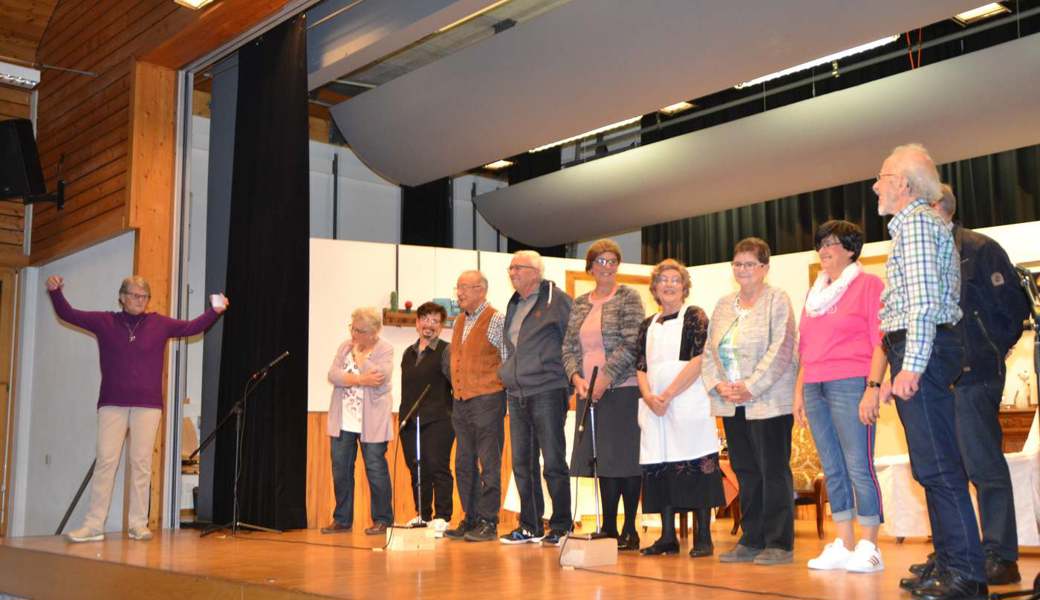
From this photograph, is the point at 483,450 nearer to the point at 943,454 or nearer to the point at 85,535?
the point at 85,535

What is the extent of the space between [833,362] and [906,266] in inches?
32.3

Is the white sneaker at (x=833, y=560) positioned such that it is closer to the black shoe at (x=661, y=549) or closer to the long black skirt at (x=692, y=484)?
the long black skirt at (x=692, y=484)

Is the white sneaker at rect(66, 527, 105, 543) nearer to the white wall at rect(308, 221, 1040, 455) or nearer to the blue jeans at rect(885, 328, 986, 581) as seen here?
the white wall at rect(308, 221, 1040, 455)

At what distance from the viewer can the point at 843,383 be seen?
3.57m

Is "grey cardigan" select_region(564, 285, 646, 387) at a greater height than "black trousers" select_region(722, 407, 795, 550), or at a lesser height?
greater

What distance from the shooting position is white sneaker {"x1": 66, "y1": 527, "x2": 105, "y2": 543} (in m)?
5.46

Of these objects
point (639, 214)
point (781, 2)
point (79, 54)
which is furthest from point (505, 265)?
point (79, 54)

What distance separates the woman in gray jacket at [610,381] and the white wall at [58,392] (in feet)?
13.2

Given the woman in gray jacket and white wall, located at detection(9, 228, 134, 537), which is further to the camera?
white wall, located at detection(9, 228, 134, 537)

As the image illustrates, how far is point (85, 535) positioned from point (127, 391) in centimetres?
82

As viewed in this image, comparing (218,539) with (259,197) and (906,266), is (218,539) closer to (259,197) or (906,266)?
(259,197)

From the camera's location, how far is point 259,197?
652 centimetres

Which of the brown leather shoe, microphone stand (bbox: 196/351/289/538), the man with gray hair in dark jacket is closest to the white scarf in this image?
the man with gray hair in dark jacket

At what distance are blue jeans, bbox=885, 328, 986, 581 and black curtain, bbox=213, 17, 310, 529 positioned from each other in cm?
428
